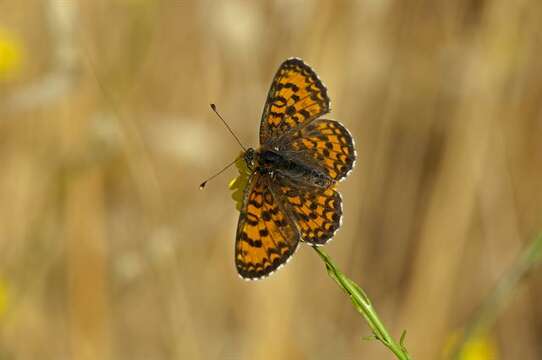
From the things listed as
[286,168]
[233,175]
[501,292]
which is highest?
[233,175]

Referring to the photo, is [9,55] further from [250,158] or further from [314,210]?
[314,210]

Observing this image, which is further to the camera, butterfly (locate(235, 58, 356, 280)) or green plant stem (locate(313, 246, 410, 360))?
butterfly (locate(235, 58, 356, 280))

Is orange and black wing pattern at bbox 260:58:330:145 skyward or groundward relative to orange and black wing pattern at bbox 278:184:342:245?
skyward

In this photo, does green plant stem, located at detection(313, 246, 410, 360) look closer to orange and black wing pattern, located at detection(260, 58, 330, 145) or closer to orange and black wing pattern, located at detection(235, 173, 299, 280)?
orange and black wing pattern, located at detection(235, 173, 299, 280)

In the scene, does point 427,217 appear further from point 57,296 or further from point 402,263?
point 57,296

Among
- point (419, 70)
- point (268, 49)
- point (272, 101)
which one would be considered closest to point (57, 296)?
point (268, 49)

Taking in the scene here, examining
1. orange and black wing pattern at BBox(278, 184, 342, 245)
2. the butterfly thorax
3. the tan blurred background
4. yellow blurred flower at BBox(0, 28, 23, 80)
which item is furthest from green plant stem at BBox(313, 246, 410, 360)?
yellow blurred flower at BBox(0, 28, 23, 80)

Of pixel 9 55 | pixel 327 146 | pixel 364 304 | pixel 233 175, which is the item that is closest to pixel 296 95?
pixel 327 146

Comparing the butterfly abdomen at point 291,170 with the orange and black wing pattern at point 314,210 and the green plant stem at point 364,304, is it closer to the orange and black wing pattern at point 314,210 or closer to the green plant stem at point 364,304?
the orange and black wing pattern at point 314,210
